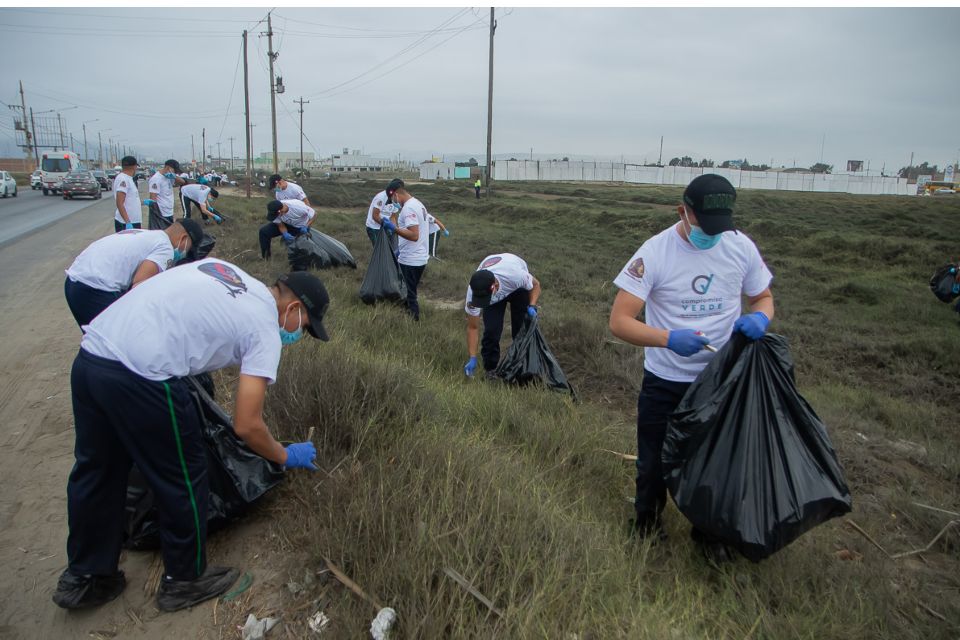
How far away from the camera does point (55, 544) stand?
259cm

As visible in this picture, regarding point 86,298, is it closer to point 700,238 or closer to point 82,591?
point 82,591

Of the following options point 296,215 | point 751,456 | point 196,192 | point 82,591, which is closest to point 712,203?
point 751,456

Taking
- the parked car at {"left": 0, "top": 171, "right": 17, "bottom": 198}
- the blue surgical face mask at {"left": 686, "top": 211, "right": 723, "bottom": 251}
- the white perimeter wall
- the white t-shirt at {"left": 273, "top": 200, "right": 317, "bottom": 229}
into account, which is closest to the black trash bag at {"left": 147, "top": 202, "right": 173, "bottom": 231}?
the white t-shirt at {"left": 273, "top": 200, "right": 317, "bottom": 229}

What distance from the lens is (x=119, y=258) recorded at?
3576 millimetres

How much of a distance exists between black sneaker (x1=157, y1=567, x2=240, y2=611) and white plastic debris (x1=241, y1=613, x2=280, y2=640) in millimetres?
239

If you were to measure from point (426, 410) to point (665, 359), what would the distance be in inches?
50.7

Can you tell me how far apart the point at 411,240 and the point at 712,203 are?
4112 mm

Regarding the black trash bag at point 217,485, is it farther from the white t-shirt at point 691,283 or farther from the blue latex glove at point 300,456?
the white t-shirt at point 691,283

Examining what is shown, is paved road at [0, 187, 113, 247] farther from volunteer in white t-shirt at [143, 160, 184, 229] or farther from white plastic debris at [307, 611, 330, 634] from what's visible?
white plastic debris at [307, 611, 330, 634]

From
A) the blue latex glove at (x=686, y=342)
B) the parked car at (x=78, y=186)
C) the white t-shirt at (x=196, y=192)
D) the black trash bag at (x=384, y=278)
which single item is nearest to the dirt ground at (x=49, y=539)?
Result: the blue latex glove at (x=686, y=342)

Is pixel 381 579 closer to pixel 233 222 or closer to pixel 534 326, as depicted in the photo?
pixel 534 326

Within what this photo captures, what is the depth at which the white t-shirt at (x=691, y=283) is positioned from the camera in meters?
2.48

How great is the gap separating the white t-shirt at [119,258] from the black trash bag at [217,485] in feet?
5.39

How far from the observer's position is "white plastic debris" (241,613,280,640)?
196cm
